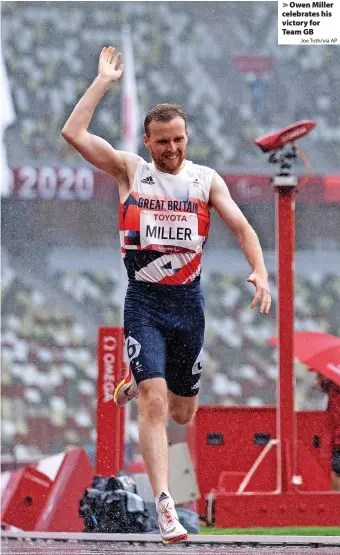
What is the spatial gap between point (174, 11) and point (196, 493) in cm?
1289

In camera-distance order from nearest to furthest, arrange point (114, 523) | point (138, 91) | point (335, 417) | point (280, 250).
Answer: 1. point (114, 523)
2. point (280, 250)
3. point (335, 417)
4. point (138, 91)

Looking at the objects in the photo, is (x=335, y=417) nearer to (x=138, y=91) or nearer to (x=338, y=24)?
(x=338, y=24)

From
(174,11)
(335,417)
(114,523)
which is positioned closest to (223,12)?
(174,11)

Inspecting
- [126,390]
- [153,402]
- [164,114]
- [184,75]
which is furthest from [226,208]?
[184,75]

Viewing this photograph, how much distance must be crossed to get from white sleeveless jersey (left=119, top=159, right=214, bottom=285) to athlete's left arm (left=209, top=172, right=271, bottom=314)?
47mm

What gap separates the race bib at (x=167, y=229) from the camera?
15.1 ft

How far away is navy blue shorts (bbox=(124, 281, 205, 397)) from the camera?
4.56m

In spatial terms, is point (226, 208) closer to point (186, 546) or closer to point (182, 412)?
point (182, 412)

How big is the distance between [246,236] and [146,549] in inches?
77.3

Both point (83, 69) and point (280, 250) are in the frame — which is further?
point (83, 69)

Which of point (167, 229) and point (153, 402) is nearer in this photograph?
point (153, 402)

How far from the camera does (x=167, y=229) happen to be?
461cm

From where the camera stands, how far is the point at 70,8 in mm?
18859

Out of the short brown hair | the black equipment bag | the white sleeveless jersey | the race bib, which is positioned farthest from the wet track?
the short brown hair
